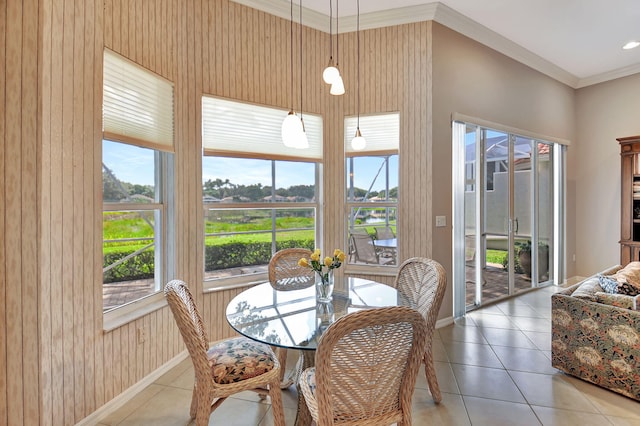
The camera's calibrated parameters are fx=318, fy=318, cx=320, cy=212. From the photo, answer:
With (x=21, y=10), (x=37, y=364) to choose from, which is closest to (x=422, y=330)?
(x=37, y=364)

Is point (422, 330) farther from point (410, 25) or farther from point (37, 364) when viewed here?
point (410, 25)

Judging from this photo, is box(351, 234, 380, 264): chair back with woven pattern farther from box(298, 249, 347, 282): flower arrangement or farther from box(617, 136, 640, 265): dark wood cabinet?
box(617, 136, 640, 265): dark wood cabinet

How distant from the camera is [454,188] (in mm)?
3631

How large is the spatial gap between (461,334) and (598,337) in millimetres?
1192

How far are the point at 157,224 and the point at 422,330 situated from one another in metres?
2.25

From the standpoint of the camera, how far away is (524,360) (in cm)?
275

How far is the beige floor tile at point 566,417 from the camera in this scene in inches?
76.6

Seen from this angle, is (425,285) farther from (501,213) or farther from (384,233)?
(501,213)

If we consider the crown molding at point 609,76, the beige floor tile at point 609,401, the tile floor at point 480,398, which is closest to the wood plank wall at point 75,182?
the tile floor at point 480,398

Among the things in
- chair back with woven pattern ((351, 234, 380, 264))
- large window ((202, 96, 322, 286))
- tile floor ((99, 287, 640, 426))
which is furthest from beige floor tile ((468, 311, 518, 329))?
large window ((202, 96, 322, 286))

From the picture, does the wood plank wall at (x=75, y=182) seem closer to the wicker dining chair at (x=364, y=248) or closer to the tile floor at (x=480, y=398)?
the tile floor at (x=480, y=398)

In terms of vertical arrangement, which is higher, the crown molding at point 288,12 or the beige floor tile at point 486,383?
the crown molding at point 288,12

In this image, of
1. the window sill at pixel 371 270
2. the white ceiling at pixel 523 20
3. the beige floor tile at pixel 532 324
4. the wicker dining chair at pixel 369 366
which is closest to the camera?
the wicker dining chair at pixel 369 366

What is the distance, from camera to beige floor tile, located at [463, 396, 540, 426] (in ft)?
6.42
